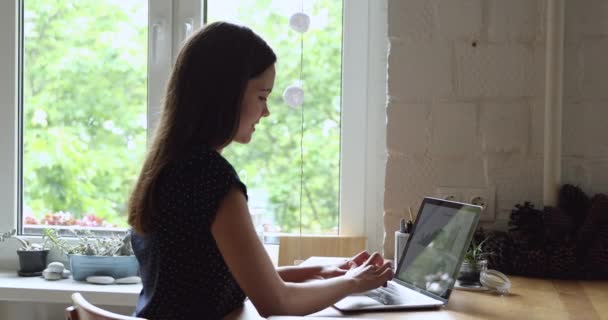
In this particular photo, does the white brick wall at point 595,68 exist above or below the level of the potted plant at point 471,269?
above

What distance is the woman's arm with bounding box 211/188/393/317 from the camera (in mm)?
1163

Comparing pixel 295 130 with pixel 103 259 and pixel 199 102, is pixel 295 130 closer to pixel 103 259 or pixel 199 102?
pixel 103 259

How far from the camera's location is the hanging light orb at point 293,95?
2.02m

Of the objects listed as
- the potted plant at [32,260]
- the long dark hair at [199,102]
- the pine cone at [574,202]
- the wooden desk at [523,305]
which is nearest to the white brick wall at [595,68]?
the pine cone at [574,202]

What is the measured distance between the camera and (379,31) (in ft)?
6.86

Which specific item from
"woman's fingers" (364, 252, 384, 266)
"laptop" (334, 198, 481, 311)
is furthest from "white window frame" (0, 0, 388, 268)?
"woman's fingers" (364, 252, 384, 266)

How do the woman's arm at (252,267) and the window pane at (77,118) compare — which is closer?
the woman's arm at (252,267)

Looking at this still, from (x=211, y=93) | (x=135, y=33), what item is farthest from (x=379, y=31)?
(x=211, y=93)

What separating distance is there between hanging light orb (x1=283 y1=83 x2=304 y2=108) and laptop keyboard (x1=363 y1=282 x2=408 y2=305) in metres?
0.72

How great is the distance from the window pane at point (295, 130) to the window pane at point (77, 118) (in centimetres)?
35

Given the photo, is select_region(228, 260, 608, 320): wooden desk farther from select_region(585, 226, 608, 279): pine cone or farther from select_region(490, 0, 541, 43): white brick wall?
select_region(490, 0, 541, 43): white brick wall

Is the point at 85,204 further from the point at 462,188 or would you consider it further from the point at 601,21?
the point at 601,21

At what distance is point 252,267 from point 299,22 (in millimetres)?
983

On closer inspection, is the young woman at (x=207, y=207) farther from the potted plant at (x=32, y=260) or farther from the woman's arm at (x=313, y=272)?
the potted plant at (x=32, y=260)
